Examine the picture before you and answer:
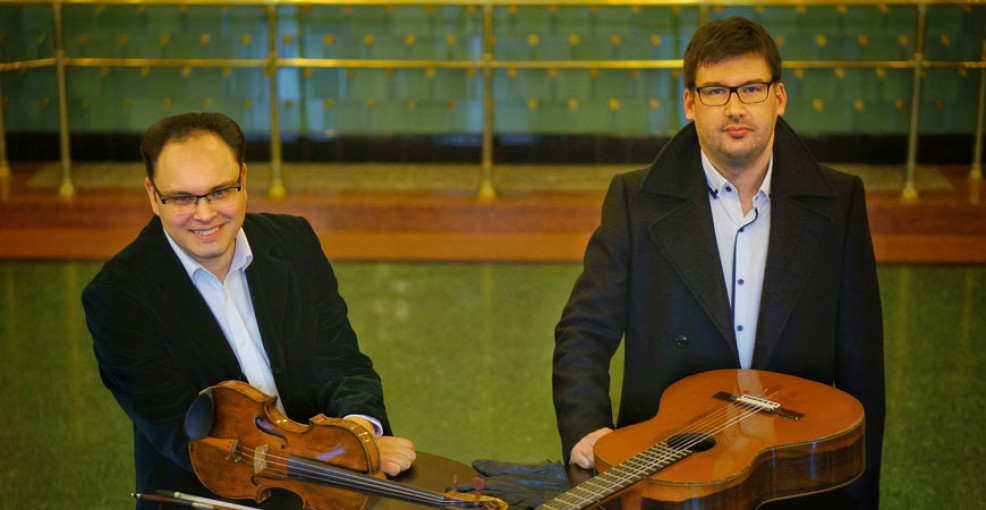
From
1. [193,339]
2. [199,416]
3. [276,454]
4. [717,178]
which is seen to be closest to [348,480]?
[276,454]

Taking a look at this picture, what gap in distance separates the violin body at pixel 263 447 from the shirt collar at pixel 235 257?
346mm

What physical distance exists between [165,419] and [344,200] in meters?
4.43

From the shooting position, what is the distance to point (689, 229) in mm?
2447

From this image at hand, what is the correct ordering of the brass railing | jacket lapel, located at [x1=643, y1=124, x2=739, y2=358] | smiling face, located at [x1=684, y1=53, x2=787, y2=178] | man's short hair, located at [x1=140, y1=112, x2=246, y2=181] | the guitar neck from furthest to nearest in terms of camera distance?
the brass railing < jacket lapel, located at [x1=643, y1=124, x2=739, y2=358] < smiling face, located at [x1=684, y1=53, x2=787, y2=178] < man's short hair, located at [x1=140, y1=112, x2=246, y2=181] < the guitar neck

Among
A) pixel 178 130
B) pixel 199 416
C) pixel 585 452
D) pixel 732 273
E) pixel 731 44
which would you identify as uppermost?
pixel 731 44

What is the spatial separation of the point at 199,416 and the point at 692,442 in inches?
31.0

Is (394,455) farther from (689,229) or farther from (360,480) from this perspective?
(689,229)

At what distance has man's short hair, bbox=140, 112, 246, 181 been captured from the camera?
2.18 metres

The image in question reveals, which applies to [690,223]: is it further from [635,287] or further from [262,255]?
[262,255]

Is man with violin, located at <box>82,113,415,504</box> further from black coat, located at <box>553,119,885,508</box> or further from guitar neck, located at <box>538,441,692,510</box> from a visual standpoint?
black coat, located at <box>553,119,885,508</box>

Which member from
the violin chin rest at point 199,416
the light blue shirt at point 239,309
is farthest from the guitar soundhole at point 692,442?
the violin chin rest at point 199,416

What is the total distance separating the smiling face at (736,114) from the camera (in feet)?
7.59

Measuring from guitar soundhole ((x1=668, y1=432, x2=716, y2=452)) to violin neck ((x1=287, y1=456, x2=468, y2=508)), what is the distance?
0.40 m

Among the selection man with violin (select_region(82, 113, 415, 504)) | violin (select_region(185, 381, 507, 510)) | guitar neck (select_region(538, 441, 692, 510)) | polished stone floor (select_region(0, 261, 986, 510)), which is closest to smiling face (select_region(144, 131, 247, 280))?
man with violin (select_region(82, 113, 415, 504))
